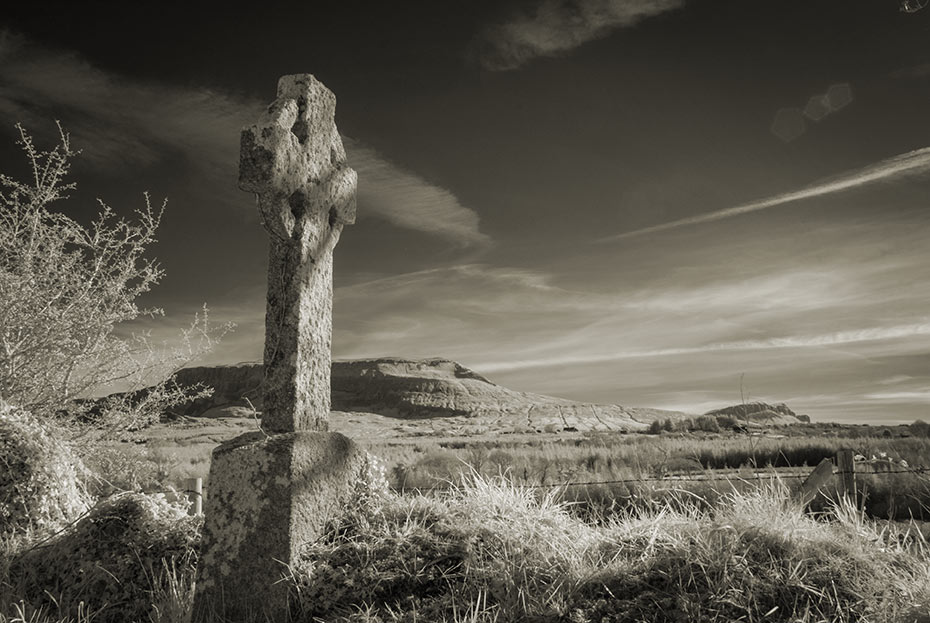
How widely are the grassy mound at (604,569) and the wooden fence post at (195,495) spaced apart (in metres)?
3.93

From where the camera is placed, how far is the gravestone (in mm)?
4309

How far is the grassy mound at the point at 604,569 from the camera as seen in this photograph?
12.1 feet

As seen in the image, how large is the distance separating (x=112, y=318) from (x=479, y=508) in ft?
26.7

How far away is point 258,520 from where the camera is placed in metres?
4.35

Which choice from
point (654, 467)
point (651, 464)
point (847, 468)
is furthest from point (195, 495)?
point (651, 464)

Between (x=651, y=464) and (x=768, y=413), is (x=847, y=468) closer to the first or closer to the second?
(x=651, y=464)

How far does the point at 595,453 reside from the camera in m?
20.6

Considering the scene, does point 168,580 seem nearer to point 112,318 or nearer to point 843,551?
point 843,551

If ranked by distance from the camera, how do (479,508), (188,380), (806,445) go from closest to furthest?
(479,508) → (806,445) → (188,380)

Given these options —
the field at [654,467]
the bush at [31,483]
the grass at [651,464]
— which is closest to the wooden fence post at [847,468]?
the field at [654,467]

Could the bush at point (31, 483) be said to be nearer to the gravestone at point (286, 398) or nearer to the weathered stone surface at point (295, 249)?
the gravestone at point (286, 398)

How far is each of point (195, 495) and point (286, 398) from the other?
5377 millimetres

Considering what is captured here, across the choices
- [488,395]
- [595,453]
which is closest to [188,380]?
[488,395]

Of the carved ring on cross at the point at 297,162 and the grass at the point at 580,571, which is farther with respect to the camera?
the carved ring on cross at the point at 297,162
